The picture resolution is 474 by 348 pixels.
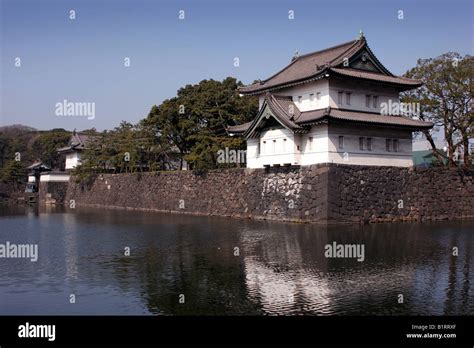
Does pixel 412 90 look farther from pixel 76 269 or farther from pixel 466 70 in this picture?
pixel 76 269

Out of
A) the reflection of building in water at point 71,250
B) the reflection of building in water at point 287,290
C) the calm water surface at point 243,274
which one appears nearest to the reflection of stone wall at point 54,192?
the reflection of building in water at point 71,250

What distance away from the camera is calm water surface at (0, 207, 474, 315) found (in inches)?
492

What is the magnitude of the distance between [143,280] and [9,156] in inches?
3281

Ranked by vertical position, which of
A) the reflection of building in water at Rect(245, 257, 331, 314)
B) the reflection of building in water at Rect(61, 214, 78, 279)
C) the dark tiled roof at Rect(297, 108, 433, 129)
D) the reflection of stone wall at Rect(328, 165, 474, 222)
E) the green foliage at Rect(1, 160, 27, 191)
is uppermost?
the dark tiled roof at Rect(297, 108, 433, 129)

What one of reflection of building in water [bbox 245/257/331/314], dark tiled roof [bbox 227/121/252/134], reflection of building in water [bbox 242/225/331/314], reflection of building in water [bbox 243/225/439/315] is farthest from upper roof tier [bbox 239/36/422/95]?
reflection of building in water [bbox 245/257/331/314]

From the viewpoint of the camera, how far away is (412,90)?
39469 millimetres

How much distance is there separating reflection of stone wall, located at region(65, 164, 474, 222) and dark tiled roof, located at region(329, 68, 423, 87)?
18.6 feet

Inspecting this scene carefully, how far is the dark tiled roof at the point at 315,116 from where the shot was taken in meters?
31.8

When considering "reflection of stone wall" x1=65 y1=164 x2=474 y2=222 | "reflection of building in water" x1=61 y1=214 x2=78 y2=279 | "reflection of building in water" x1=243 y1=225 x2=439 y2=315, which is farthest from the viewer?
"reflection of stone wall" x1=65 y1=164 x2=474 y2=222

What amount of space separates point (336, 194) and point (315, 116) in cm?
483

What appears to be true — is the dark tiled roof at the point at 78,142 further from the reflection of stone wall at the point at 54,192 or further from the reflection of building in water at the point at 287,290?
the reflection of building in water at the point at 287,290

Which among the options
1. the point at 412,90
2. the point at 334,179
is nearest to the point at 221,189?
the point at 334,179

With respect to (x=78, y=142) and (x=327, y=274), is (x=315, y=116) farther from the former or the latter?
(x=78, y=142)

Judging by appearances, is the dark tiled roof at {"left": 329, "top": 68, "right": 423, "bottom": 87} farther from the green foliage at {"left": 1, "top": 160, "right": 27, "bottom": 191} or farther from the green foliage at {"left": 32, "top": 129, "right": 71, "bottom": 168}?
the green foliage at {"left": 32, "top": 129, "right": 71, "bottom": 168}
